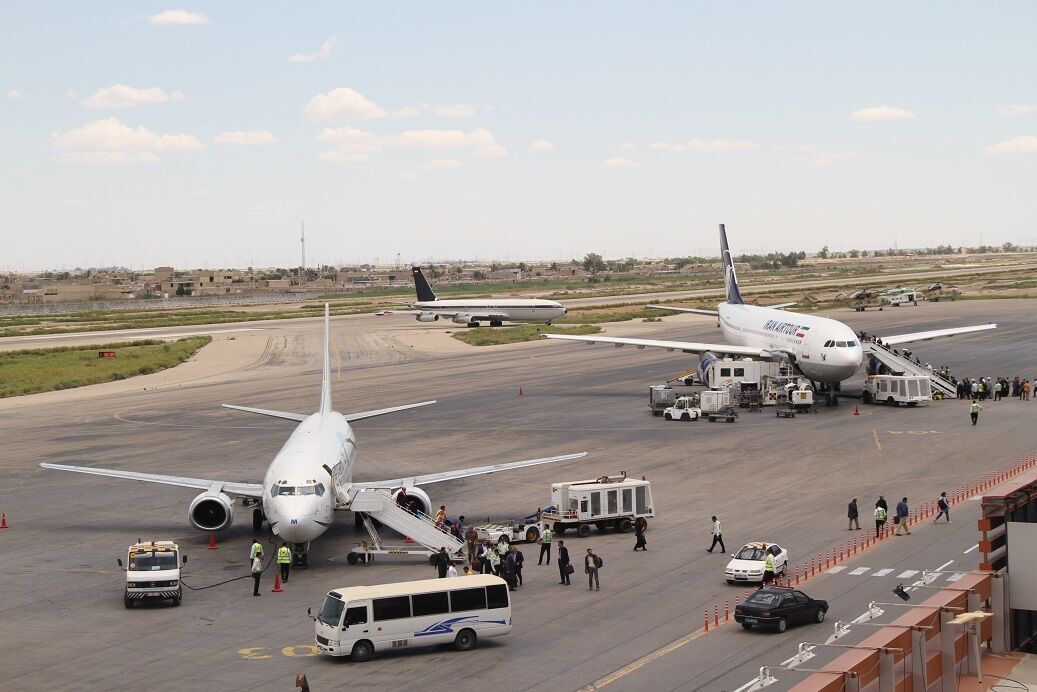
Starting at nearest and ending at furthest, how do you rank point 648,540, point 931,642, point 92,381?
point 931,642 < point 648,540 < point 92,381

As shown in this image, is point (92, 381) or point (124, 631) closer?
point (124, 631)

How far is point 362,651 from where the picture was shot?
31.9m

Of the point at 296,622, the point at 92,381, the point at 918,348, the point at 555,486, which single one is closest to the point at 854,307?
the point at 918,348

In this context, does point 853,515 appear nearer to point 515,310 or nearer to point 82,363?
point 82,363

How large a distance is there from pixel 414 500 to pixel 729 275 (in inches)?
2692

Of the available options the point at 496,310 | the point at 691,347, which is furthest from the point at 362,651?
the point at 496,310

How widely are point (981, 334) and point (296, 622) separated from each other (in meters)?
108

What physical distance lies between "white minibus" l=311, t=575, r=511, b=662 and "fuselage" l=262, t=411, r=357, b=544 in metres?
7.57

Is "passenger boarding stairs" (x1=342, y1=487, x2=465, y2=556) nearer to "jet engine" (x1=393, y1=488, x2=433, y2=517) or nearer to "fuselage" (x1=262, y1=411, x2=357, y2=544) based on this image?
"fuselage" (x1=262, y1=411, x2=357, y2=544)

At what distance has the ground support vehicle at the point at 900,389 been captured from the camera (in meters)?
79.6

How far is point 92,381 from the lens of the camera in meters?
106

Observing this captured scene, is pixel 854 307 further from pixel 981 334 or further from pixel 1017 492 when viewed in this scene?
pixel 1017 492

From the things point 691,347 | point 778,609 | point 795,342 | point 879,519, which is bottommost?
point 879,519

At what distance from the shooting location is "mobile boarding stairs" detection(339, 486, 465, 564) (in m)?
42.3
